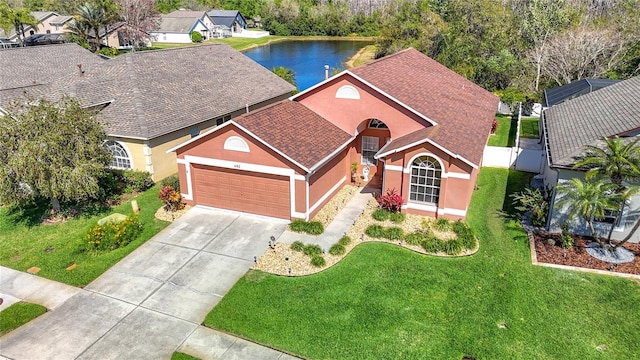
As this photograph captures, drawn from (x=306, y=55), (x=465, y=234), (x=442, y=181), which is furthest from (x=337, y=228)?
(x=306, y=55)

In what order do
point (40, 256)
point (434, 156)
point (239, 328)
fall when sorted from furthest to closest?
point (434, 156), point (40, 256), point (239, 328)

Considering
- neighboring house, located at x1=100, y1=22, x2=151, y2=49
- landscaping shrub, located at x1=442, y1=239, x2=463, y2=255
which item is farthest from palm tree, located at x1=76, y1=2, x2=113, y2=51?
landscaping shrub, located at x1=442, y1=239, x2=463, y2=255

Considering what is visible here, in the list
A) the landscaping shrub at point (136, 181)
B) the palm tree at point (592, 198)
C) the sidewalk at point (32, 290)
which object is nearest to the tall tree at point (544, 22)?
the palm tree at point (592, 198)

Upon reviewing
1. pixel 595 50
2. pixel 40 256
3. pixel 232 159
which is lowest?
pixel 40 256

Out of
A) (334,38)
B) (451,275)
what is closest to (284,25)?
(334,38)

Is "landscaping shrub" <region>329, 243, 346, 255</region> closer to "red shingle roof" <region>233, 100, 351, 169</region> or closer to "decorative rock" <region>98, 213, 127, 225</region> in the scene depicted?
"red shingle roof" <region>233, 100, 351, 169</region>

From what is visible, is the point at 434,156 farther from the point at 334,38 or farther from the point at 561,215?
the point at 334,38

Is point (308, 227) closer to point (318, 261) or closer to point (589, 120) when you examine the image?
point (318, 261)

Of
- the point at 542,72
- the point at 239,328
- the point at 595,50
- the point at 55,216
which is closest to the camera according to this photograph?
the point at 239,328
